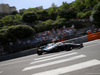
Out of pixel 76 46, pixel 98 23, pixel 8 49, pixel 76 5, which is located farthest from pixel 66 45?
pixel 76 5

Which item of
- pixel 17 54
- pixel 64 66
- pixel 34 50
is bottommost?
pixel 17 54

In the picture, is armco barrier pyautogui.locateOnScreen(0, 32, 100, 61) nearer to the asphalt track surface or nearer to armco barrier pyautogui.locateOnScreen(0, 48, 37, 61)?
armco barrier pyautogui.locateOnScreen(0, 48, 37, 61)

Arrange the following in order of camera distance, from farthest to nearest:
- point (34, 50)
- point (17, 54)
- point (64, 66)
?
1. point (34, 50)
2. point (17, 54)
3. point (64, 66)

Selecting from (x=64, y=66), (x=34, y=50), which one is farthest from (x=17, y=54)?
(x=64, y=66)

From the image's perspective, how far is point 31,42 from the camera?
18156mm

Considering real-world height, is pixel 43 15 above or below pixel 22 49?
above

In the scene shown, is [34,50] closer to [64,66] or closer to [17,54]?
[17,54]

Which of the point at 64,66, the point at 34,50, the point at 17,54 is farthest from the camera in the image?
the point at 34,50

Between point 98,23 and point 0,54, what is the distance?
21.6 meters

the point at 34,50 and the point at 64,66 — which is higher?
the point at 64,66

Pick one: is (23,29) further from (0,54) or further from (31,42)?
(0,54)

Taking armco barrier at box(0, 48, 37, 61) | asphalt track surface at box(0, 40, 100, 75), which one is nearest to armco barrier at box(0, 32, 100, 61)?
armco barrier at box(0, 48, 37, 61)

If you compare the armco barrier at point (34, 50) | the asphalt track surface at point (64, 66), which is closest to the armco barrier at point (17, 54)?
the armco barrier at point (34, 50)

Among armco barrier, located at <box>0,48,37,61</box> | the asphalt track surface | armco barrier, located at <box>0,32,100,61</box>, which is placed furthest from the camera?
armco barrier, located at <box>0,32,100,61</box>
